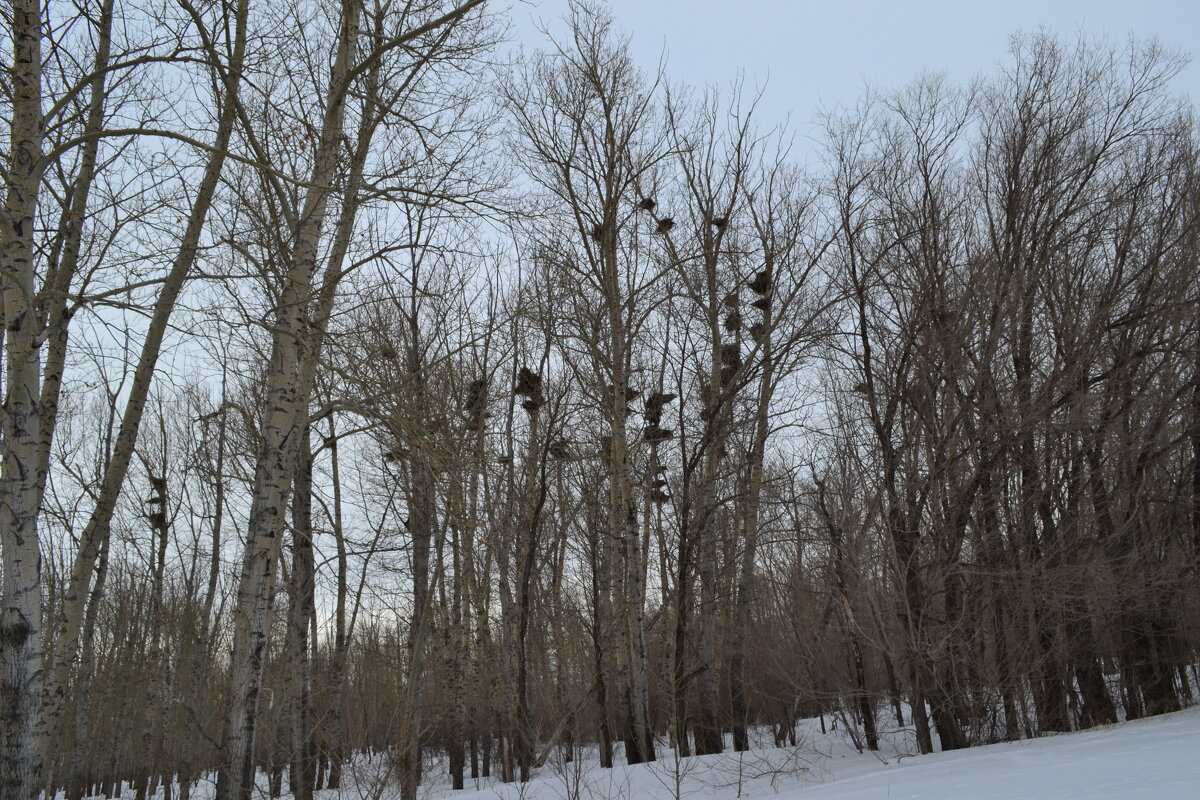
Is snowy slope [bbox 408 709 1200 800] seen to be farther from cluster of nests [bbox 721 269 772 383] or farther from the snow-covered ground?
cluster of nests [bbox 721 269 772 383]

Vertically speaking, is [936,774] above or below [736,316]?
below

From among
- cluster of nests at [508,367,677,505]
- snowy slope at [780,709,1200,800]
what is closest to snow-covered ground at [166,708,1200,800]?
snowy slope at [780,709,1200,800]

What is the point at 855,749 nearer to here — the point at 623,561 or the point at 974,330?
the point at 623,561

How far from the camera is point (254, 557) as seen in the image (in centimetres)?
662

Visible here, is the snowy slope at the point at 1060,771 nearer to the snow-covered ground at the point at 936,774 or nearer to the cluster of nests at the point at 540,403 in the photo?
the snow-covered ground at the point at 936,774

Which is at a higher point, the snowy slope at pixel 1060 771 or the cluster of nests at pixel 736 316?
the cluster of nests at pixel 736 316

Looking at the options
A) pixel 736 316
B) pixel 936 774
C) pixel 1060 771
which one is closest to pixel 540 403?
pixel 736 316

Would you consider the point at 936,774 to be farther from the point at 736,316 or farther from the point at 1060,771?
the point at 736,316

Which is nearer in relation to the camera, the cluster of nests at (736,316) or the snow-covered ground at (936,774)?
the snow-covered ground at (936,774)

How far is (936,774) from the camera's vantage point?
24.8ft

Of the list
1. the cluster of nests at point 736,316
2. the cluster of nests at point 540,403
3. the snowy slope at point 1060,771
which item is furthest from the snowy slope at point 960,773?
the cluster of nests at point 736,316

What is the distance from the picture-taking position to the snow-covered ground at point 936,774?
5711 mm

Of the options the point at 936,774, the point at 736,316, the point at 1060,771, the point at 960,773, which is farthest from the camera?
the point at 736,316

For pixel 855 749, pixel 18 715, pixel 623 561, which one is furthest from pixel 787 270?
pixel 18 715
